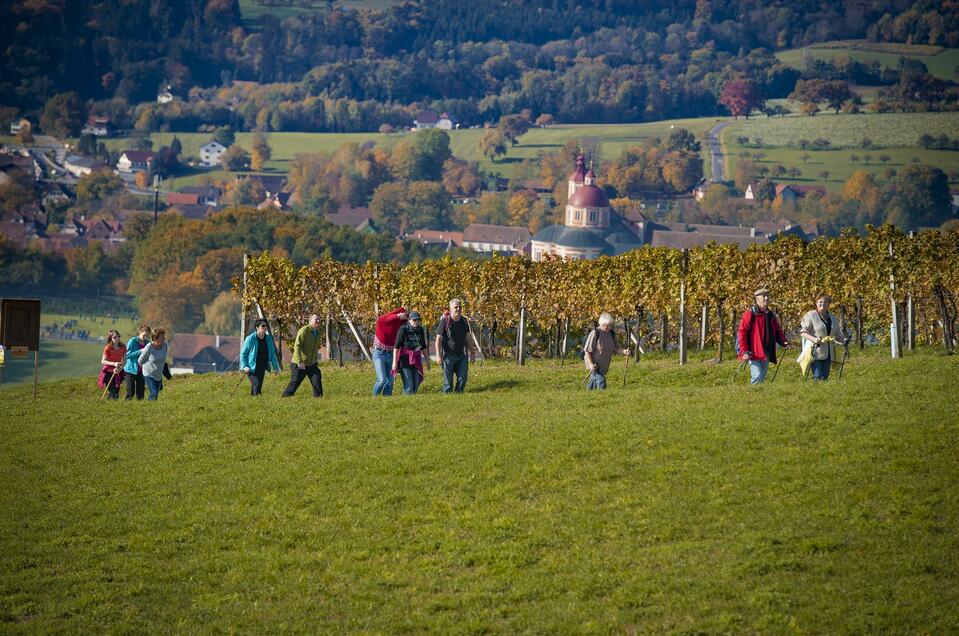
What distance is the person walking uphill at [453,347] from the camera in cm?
2525

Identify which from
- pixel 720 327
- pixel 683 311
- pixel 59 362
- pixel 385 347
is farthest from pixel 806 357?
pixel 59 362

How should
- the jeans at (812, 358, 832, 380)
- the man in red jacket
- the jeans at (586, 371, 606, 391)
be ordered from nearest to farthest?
the man in red jacket
the jeans at (812, 358, 832, 380)
the jeans at (586, 371, 606, 391)

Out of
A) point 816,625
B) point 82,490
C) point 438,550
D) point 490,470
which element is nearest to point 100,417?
point 82,490

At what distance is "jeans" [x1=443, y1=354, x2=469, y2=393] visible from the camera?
25.4m

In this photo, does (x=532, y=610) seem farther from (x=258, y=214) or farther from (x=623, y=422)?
(x=258, y=214)

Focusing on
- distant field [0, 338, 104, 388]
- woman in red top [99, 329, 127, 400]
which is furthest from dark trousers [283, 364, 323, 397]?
distant field [0, 338, 104, 388]

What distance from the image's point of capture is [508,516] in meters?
A: 16.0

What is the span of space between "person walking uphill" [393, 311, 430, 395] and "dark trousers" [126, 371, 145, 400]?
16.1 ft

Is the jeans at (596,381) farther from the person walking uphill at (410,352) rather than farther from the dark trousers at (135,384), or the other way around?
the dark trousers at (135,384)

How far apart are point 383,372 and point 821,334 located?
7.76m

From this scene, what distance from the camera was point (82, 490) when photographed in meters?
18.2

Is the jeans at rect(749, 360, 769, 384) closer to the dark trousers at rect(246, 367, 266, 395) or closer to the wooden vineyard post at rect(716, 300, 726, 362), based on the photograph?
the wooden vineyard post at rect(716, 300, 726, 362)

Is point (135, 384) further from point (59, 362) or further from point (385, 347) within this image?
point (59, 362)

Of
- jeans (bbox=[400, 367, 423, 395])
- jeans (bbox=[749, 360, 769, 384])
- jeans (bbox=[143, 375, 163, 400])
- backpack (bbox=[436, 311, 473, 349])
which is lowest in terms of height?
jeans (bbox=[143, 375, 163, 400])
